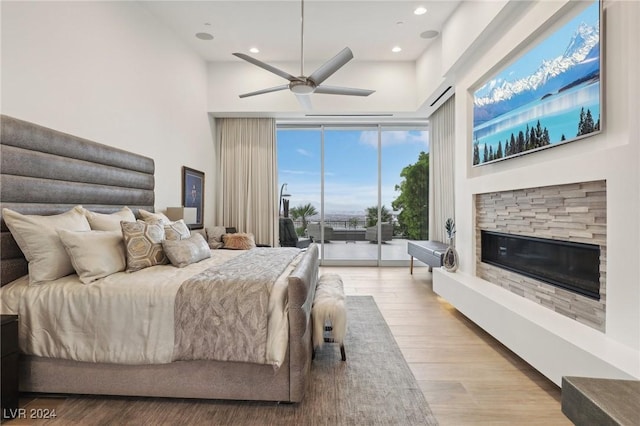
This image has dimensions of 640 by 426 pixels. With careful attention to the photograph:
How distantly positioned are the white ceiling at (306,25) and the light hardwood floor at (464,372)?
145 inches

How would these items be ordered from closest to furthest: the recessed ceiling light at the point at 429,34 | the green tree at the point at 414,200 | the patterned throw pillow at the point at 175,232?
the patterned throw pillow at the point at 175,232
the recessed ceiling light at the point at 429,34
the green tree at the point at 414,200

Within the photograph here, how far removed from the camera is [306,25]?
4.41m

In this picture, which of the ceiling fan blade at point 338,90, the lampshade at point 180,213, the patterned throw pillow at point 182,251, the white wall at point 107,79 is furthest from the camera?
the lampshade at point 180,213

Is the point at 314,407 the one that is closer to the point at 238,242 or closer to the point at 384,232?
the point at 238,242

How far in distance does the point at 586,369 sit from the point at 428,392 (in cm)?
87

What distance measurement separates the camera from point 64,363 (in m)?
1.96

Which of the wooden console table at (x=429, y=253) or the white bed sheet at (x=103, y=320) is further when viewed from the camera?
the wooden console table at (x=429, y=253)

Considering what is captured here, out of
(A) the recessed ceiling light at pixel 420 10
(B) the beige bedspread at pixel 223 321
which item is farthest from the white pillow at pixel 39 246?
(A) the recessed ceiling light at pixel 420 10

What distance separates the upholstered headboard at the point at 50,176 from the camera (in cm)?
211

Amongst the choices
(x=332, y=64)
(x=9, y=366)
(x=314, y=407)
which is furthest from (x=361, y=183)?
(x=9, y=366)

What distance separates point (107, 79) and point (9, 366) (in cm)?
258

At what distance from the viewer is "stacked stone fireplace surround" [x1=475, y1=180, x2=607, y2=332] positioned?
6.45 ft

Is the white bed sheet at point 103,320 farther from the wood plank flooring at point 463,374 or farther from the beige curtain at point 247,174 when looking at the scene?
the beige curtain at point 247,174

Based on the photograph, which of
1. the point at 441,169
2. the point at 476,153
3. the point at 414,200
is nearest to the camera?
the point at 476,153
